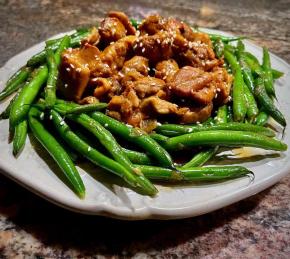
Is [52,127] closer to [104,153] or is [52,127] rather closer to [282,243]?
[104,153]

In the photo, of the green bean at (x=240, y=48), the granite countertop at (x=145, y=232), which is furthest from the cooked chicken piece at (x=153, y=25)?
the granite countertop at (x=145, y=232)

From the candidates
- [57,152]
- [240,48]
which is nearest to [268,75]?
[240,48]

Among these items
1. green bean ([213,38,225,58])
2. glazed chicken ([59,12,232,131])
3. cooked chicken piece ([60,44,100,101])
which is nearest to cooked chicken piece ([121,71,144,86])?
glazed chicken ([59,12,232,131])

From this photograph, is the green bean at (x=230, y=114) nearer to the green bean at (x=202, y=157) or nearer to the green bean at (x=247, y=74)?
the green bean at (x=247, y=74)

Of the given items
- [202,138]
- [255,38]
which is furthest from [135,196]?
[255,38]

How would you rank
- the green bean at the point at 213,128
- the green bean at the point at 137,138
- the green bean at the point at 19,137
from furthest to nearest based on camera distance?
the green bean at the point at 213,128
the green bean at the point at 19,137
the green bean at the point at 137,138

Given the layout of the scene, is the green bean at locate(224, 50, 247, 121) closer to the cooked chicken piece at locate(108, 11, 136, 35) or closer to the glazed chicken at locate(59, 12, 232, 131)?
the glazed chicken at locate(59, 12, 232, 131)
